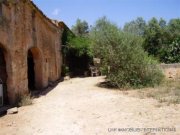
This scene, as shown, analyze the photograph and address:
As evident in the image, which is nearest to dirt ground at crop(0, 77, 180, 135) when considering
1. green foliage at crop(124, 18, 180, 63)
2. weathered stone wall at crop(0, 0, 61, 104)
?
weathered stone wall at crop(0, 0, 61, 104)

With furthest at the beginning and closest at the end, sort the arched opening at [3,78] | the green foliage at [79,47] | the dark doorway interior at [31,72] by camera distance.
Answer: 1. the green foliage at [79,47]
2. the dark doorway interior at [31,72]
3. the arched opening at [3,78]

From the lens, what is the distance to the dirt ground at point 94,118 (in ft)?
24.6

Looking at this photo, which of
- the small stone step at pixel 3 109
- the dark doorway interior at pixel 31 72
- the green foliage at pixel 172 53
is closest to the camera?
the small stone step at pixel 3 109

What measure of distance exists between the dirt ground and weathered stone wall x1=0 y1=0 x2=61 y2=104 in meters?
1.35

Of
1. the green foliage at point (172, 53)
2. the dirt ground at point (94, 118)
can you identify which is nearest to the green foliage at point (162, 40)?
the green foliage at point (172, 53)

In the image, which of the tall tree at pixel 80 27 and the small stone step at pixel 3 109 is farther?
the tall tree at pixel 80 27

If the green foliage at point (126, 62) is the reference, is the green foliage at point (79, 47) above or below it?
above

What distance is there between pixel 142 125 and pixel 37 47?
28.5ft

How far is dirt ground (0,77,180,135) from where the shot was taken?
7500mm

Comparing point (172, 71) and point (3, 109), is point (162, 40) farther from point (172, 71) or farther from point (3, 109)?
point (3, 109)

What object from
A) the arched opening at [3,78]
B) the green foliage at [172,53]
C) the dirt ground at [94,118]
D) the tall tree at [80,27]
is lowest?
the dirt ground at [94,118]

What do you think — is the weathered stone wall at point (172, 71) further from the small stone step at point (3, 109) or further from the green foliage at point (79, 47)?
the small stone step at point (3, 109)

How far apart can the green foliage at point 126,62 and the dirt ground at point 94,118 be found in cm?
380

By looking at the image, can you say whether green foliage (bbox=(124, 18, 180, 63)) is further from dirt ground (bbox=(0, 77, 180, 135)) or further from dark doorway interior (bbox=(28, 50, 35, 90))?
dirt ground (bbox=(0, 77, 180, 135))
